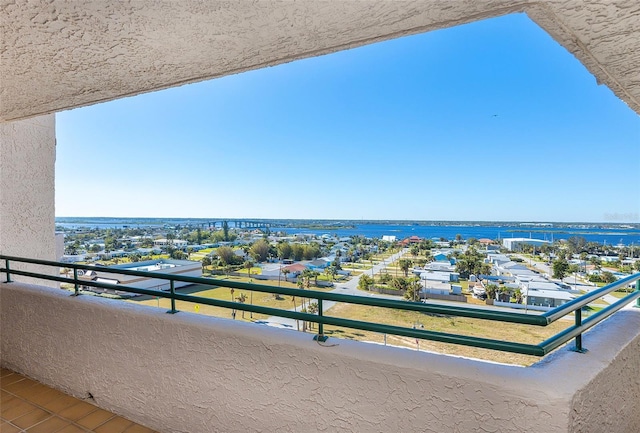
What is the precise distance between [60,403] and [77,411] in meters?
0.21

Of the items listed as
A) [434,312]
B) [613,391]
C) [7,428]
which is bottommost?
[7,428]

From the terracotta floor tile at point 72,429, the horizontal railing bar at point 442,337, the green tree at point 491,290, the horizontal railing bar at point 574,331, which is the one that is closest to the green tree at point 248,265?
the terracotta floor tile at point 72,429

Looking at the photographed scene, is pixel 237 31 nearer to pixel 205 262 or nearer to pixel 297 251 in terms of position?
pixel 205 262

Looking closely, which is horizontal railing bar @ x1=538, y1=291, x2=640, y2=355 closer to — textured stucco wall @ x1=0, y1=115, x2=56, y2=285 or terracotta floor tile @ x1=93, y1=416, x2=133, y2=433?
terracotta floor tile @ x1=93, y1=416, x2=133, y2=433

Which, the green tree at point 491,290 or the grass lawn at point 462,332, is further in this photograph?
the green tree at point 491,290

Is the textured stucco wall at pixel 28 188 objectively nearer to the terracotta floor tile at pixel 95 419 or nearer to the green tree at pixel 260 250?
the terracotta floor tile at pixel 95 419

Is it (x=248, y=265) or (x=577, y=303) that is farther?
(x=248, y=265)

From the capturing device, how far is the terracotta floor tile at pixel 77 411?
6.06 ft

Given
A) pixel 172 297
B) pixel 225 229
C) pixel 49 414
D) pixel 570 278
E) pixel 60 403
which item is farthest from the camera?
pixel 225 229

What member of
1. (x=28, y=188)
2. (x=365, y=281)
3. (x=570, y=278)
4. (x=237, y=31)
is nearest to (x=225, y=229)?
(x=28, y=188)

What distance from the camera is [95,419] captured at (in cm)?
181

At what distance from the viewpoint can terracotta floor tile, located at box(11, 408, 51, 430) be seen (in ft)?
5.92

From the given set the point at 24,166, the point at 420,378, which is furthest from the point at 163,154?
the point at 420,378

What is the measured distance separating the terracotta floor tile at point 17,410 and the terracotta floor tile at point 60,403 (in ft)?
0.27
